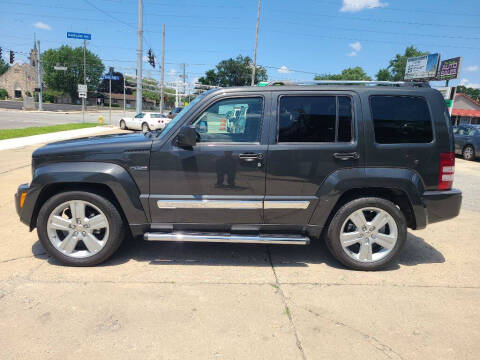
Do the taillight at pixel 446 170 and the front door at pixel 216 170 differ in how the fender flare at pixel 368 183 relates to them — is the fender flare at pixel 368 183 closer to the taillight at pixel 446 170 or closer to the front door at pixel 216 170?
the taillight at pixel 446 170

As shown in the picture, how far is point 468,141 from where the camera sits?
48.9ft

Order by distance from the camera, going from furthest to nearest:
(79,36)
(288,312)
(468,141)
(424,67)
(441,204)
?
1. (424,67)
2. (79,36)
3. (468,141)
4. (441,204)
5. (288,312)

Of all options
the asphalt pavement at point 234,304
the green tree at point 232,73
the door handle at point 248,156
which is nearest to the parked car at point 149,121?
the asphalt pavement at point 234,304

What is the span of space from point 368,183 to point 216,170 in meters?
1.57

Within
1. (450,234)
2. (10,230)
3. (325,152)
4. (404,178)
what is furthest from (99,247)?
(450,234)

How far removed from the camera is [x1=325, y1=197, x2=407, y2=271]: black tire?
3633 mm

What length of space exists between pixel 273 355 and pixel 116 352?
3.63 feet

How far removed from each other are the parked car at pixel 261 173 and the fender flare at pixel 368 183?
1 cm

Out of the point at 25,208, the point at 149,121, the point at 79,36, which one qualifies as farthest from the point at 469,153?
the point at 79,36

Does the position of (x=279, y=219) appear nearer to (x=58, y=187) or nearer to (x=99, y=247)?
(x=99, y=247)

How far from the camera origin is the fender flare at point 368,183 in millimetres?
3537

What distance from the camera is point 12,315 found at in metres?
2.80

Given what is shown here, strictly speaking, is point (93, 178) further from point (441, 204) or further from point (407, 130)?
point (441, 204)

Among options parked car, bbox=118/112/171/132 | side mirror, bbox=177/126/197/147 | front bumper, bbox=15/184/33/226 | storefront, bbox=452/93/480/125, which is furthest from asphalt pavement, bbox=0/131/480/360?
storefront, bbox=452/93/480/125
